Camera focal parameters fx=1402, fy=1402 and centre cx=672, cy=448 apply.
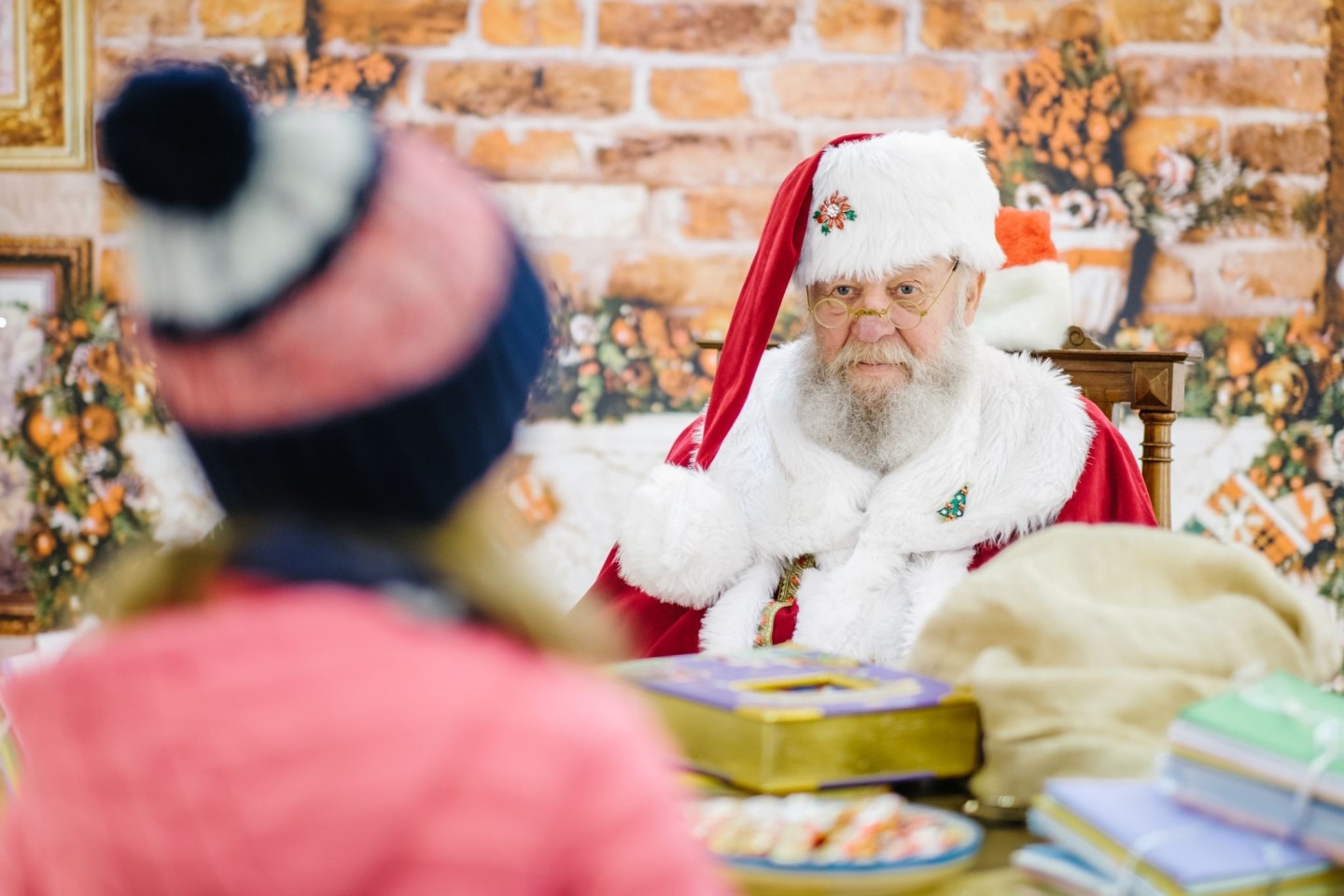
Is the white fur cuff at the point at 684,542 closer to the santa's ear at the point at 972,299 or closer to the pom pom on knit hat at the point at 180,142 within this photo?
the santa's ear at the point at 972,299

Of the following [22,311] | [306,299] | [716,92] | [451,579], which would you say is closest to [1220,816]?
[451,579]

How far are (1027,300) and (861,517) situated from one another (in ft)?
1.93

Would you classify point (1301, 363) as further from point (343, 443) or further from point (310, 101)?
point (343, 443)

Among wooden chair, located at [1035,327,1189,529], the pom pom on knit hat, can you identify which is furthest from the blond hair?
wooden chair, located at [1035,327,1189,529]

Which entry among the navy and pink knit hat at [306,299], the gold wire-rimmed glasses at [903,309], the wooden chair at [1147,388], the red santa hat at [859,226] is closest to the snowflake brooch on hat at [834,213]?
the red santa hat at [859,226]

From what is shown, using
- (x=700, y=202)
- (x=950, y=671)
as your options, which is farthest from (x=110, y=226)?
(x=950, y=671)

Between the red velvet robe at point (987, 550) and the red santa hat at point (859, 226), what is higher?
the red santa hat at point (859, 226)

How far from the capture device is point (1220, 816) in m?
0.96

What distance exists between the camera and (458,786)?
615 mm

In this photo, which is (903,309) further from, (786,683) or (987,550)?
(786,683)

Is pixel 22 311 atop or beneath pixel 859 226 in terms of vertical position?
beneath

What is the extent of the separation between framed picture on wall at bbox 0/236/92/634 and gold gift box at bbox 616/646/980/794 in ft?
7.92

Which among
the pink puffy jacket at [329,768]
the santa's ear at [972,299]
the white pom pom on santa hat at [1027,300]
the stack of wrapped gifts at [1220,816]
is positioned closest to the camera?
the pink puffy jacket at [329,768]

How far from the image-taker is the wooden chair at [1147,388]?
2.44m
